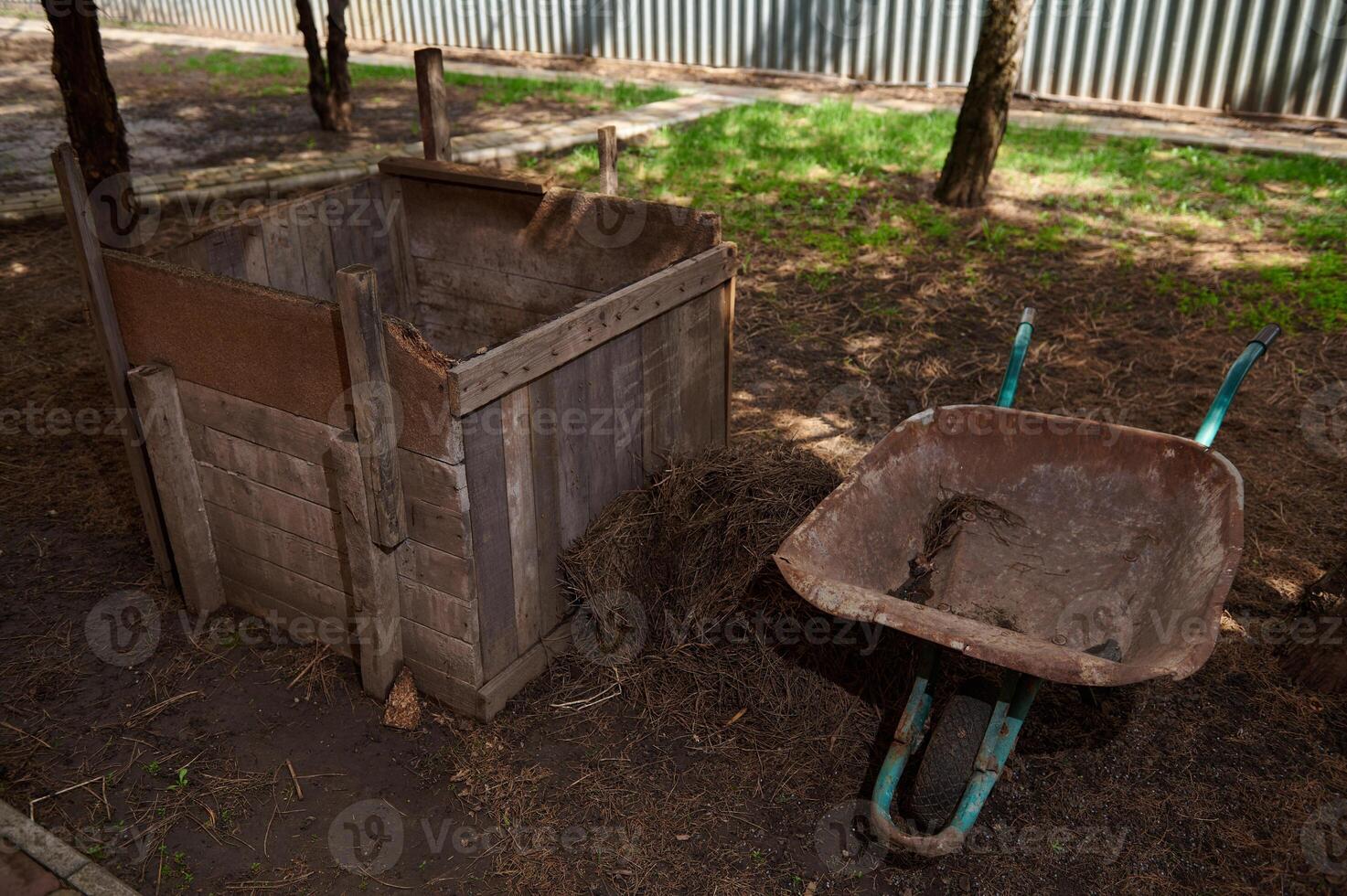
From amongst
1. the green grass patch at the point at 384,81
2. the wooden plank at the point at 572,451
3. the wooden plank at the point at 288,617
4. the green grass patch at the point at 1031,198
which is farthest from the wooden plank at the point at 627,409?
the green grass patch at the point at 384,81

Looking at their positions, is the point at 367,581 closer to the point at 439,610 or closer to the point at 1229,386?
the point at 439,610

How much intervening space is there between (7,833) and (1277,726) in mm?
4059

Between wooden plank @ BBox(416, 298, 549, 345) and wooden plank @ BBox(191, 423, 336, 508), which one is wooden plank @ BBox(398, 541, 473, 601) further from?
wooden plank @ BBox(416, 298, 549, 345)

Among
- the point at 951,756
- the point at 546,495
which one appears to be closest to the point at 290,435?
the point at 546,495

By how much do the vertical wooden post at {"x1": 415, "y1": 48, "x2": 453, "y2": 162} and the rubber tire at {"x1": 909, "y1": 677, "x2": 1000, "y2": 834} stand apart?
3.32m

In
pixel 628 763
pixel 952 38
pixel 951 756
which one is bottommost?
pixel 628 763

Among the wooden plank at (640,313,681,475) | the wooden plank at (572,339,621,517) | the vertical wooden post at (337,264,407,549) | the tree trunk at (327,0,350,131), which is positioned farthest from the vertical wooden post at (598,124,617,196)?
the tree trunk at (327,0,350,131)

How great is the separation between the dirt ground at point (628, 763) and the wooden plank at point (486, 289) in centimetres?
170

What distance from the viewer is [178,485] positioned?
376cm

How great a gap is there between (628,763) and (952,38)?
11188mm

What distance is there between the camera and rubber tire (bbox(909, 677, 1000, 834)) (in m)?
2.81

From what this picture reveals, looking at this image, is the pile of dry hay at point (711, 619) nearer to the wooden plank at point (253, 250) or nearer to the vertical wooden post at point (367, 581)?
the vertical wooden post at point (367, 581)

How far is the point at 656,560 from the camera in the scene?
3758 millimetres

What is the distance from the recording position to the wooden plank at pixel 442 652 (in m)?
3.36
